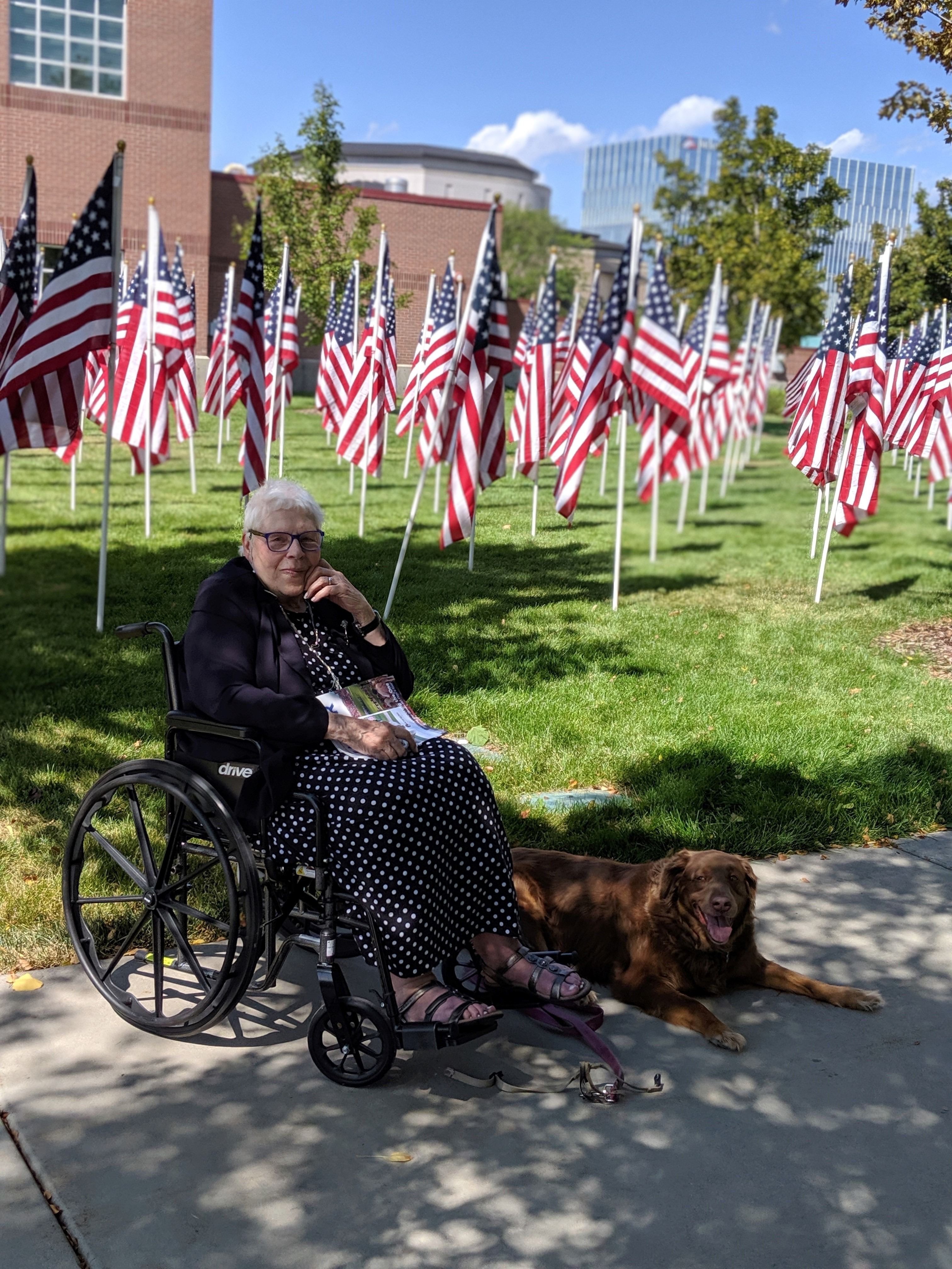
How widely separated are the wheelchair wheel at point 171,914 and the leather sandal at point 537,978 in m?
0.70

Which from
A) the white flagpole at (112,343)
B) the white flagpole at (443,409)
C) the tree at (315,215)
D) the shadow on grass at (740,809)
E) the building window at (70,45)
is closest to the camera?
the shadow on grass at (740,809)

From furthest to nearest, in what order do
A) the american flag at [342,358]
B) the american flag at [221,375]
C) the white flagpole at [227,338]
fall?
the white flagpole at [227,338]
the american flag at [221,375]
the american flag at [342,358]

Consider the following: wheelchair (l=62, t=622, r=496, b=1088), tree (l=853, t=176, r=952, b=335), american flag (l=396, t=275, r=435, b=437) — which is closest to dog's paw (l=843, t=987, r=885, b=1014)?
wheelchair (l=62, t=622, r=496, b=1088)

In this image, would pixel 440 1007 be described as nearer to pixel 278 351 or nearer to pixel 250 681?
pixel 250 681

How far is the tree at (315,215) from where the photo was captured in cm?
2742

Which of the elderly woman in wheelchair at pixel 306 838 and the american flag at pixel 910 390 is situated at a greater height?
the american flag at pixel 910 390

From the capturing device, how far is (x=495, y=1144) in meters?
2.91

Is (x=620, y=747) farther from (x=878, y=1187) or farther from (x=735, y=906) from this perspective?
(x=878, y=1187)

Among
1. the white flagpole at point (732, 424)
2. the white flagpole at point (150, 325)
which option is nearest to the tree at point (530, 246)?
the white flagpole at point (732, 424)

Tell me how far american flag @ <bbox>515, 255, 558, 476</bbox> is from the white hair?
10.0 metres

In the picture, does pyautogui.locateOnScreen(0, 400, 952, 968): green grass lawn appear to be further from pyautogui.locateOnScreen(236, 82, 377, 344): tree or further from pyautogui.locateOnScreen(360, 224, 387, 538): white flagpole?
pyautogui.locateOnScreen(236, 82, 377, 344): tree

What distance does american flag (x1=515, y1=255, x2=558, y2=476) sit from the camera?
1349 cm

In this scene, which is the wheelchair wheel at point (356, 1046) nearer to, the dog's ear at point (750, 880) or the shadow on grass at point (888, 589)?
the dog's ear at point (750, 880)

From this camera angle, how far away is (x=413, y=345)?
39.4m
